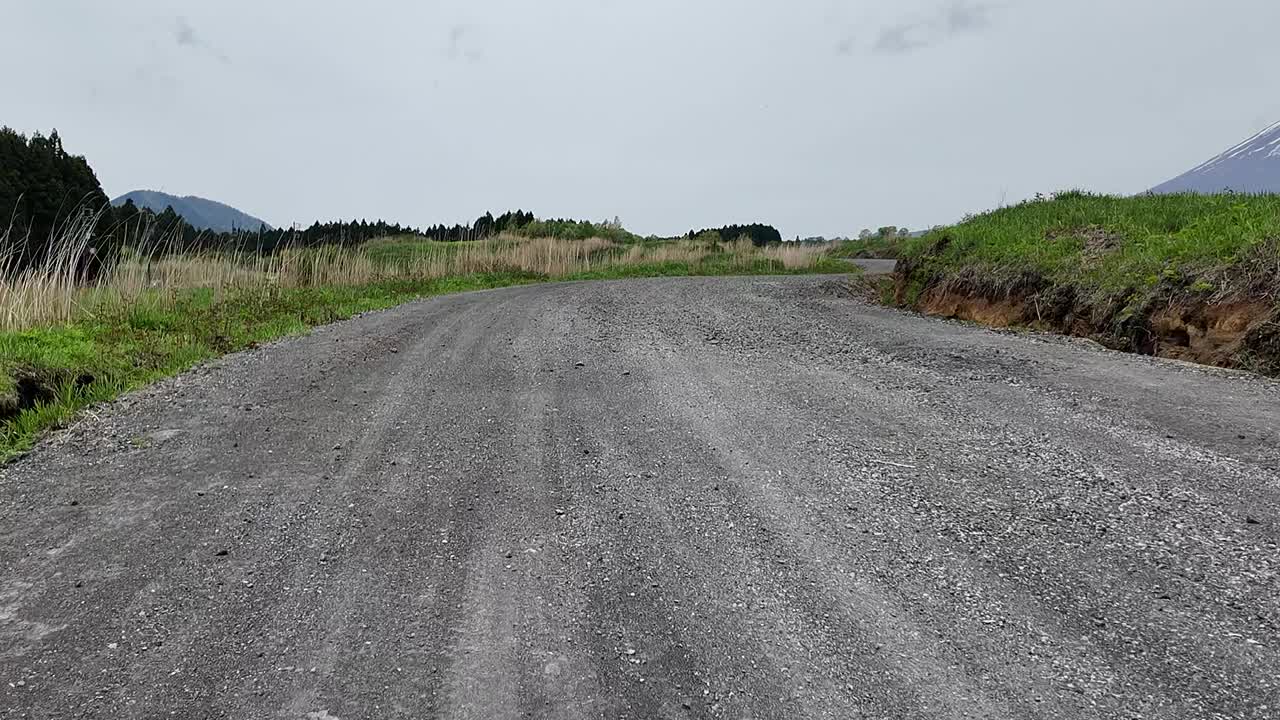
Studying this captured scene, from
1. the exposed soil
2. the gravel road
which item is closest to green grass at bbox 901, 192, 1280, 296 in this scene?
the exposed soil

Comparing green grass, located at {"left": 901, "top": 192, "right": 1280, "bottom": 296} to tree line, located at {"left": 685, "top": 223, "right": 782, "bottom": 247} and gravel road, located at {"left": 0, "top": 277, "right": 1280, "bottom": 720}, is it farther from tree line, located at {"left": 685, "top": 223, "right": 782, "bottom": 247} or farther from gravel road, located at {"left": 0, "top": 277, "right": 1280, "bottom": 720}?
tree line, located at {"left": 685, "top": 223, "right": 782, "bottom": 247}

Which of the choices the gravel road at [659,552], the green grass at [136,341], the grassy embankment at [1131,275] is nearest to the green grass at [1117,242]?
the grassy embankment at [1131,275]

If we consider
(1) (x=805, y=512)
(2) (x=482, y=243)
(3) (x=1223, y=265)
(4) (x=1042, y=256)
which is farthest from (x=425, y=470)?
(2) (x=482, y=243)

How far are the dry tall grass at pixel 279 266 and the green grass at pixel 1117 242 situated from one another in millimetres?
10435

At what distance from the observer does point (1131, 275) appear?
6746 mm

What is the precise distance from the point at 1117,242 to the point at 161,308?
36.9 ft

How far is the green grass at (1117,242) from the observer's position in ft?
20.3

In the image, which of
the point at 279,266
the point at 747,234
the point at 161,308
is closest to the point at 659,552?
the point at 161,308

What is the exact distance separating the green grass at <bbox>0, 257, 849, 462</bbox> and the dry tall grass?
0.39 m

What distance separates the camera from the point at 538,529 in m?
2.89

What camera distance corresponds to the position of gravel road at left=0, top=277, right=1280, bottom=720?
6.33ft

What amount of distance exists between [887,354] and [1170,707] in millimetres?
4669

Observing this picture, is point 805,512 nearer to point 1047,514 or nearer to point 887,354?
point 1047,514

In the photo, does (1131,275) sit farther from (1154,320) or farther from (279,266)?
(279,266)
